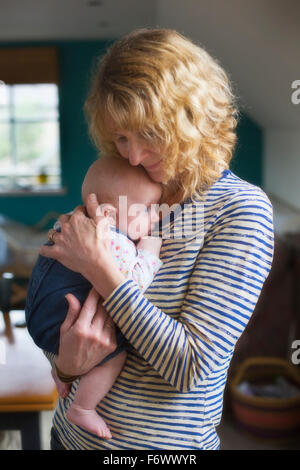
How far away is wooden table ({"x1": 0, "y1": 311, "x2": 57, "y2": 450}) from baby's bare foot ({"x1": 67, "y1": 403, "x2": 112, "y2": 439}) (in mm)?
558

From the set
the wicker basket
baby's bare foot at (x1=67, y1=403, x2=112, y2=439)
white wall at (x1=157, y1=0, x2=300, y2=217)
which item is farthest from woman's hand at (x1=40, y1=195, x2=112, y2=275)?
the wicker basket

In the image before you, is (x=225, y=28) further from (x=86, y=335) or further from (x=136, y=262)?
(x=86, y=335)

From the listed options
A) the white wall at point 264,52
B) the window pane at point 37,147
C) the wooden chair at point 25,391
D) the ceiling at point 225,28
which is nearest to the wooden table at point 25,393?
the wooden chair at point 25,391

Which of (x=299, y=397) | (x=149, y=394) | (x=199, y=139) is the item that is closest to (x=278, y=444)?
(x=299, y=397)

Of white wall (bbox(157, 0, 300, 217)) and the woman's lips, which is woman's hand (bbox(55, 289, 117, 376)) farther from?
white wall (bbox(157, 0, 300, 217))

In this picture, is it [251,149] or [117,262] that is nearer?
[117,262]

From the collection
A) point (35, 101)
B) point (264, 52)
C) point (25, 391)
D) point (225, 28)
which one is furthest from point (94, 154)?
point (25, 391)

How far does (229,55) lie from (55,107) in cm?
304

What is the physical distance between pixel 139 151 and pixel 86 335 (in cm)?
34

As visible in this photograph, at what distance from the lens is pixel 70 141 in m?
6.42

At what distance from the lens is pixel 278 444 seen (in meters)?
3.00

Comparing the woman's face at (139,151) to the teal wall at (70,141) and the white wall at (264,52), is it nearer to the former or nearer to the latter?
the white wall at (264,52)

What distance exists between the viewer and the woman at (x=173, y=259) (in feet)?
2.84

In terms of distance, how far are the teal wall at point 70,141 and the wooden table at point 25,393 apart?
182 inches
